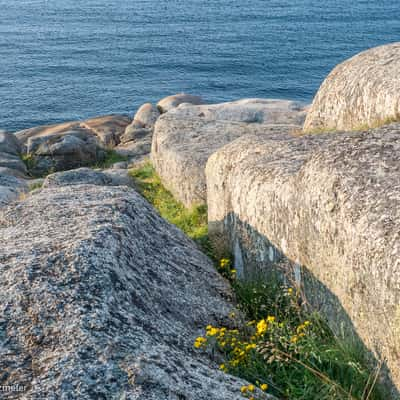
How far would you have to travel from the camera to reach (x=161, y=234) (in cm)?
841

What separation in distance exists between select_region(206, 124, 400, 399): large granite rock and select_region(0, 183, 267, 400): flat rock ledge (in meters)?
1.05

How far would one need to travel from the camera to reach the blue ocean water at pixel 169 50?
4916cm

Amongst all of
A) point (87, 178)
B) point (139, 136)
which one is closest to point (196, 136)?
point (87, 178)

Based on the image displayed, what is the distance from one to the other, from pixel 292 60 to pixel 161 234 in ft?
164

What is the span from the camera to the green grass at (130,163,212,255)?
40.0 feet

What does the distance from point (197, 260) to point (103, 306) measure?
314cm

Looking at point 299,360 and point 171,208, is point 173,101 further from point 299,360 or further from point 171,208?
point 299,360

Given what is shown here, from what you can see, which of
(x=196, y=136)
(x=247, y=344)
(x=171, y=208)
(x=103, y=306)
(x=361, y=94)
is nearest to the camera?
(x=103, y=306)

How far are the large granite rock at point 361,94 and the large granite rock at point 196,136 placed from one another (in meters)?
1.57

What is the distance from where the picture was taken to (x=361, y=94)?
36.0 feet

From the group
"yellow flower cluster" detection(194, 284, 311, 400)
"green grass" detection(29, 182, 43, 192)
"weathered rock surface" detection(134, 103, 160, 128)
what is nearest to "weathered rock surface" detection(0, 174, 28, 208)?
"green grass" detection(29, 182, 43, 192)

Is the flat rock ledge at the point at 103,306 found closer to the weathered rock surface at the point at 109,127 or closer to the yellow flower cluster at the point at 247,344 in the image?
the yellow flower cluster at the point at 247,344

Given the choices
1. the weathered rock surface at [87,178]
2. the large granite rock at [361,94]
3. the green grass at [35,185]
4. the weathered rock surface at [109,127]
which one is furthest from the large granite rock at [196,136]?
the weathered rock surface at [109,127]

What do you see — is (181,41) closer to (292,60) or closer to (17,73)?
Answer: (292,60)
